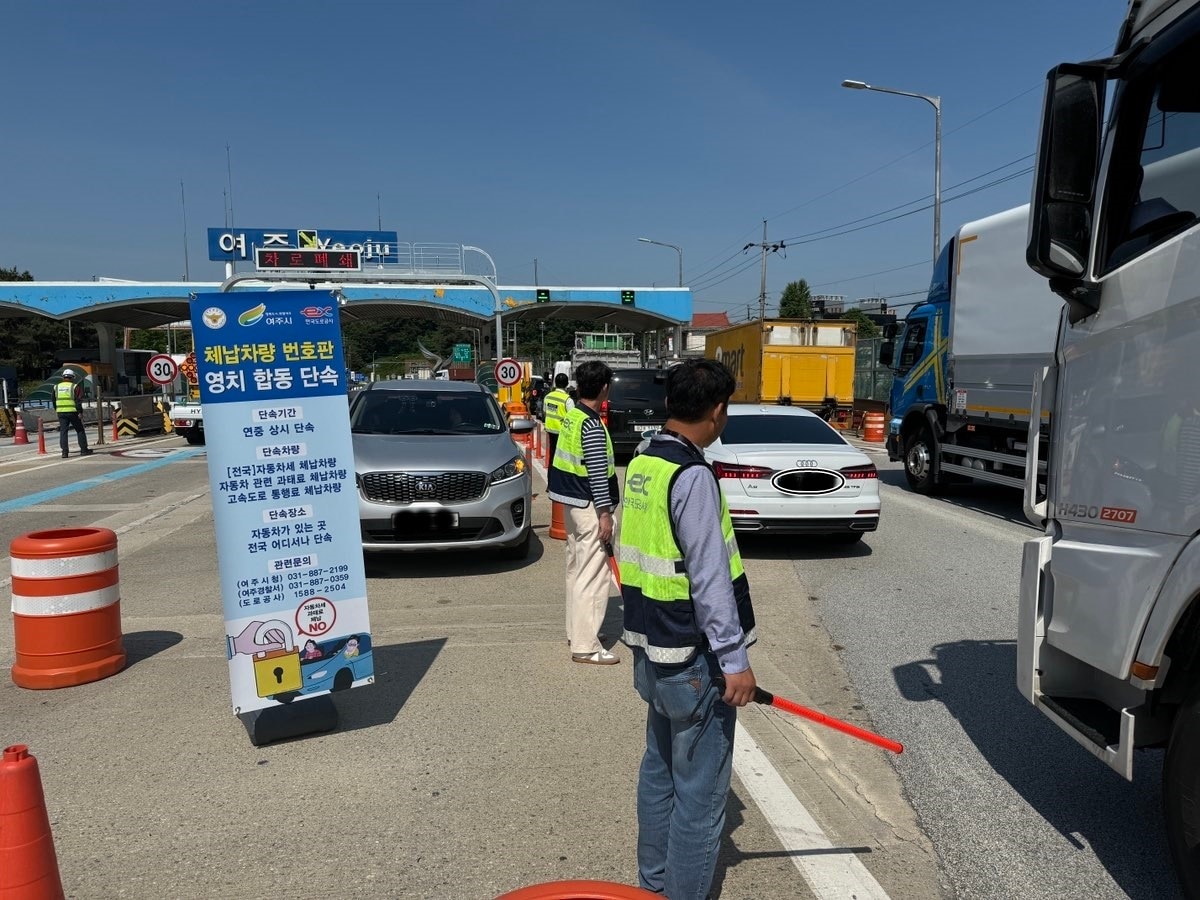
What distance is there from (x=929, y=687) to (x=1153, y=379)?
292 centimetres

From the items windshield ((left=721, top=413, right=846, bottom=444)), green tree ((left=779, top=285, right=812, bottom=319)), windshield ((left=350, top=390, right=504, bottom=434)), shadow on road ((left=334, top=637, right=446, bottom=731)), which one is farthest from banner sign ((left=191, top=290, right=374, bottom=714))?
green tree ((left=779, top=285, right=812, bottom=319))

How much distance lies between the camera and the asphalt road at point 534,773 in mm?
3184

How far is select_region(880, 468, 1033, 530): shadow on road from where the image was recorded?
11.7m

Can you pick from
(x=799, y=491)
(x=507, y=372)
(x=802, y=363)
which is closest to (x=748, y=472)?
(x=799, y=491)

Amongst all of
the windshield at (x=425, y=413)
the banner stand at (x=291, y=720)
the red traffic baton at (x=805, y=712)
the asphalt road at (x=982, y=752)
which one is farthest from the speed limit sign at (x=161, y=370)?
the red traffic baton at (x=805, y=712)

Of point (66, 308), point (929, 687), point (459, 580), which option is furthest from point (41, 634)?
point (66, 308)

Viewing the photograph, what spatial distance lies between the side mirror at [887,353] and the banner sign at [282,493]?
11527mm

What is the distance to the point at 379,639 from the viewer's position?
19.7 ft

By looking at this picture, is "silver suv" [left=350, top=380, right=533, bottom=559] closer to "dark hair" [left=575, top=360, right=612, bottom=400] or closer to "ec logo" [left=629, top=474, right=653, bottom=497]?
"dark hair" [left=575, top=360, right=612, bottom=400]

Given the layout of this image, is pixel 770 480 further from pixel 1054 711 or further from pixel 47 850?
pixel 47 850

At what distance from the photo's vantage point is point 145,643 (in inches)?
231

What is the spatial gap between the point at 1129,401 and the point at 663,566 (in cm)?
163

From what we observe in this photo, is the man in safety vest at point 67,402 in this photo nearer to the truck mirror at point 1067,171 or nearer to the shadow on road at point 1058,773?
the shadow on road at point 1058,773

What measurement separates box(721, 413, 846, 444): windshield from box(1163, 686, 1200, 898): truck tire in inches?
259
